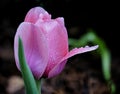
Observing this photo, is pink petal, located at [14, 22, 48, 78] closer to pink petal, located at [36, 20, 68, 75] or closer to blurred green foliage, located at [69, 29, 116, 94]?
pink petal, located at [36, 20, 68, 75]

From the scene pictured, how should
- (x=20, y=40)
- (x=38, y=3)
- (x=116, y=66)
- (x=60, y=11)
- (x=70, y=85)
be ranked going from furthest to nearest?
1. (x=60, y=11)
2. (x=116, y=66)
3. (x=70, y=85)
4. (x=38, y=3)
5. (x=20, y=40)

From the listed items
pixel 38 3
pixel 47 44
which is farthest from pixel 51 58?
pixel 38 3

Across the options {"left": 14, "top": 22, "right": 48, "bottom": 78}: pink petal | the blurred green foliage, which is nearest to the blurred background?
the blurred green foliage

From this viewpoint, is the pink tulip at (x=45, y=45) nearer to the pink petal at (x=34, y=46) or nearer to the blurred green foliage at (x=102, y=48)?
the pink petal at (x=34, y=46)

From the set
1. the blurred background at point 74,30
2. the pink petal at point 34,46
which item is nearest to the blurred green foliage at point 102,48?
the blurred background at point 74,30

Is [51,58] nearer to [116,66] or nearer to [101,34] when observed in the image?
[116,66]

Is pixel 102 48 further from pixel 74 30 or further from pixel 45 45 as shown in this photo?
pixel 45 45
